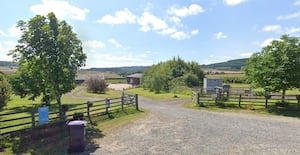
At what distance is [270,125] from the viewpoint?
42.9ft

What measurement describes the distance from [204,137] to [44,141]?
700 cm

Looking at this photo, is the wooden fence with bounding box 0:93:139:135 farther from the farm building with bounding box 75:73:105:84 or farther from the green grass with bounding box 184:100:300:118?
the farm building with bounding box 75:73:105:84

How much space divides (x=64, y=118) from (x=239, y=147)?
886 centimetres

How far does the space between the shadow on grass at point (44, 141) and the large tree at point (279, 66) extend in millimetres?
13690

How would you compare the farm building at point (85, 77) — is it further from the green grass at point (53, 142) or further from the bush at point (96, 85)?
the green grass at point (53, 142)

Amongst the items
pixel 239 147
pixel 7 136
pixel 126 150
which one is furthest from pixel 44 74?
pixel 239 147

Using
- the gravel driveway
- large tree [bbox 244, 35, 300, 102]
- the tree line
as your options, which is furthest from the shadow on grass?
the tree line

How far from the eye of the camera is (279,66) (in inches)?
694

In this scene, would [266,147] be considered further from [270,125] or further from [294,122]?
[294,122]

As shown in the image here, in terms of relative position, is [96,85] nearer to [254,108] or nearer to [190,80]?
[190,80]

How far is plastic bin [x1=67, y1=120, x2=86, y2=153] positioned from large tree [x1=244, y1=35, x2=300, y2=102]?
15030 mm

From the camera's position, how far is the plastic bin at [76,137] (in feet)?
28.2

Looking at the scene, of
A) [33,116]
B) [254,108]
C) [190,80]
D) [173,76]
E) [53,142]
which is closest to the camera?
[53,142]

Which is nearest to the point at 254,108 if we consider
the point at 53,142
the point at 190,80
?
the point at 53,142
